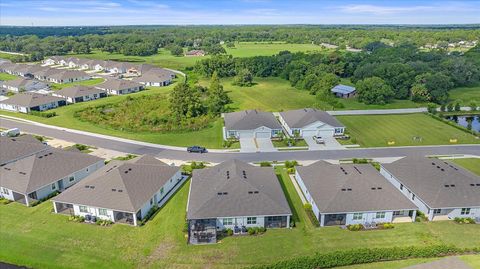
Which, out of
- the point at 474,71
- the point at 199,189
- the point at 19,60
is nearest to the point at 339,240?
the point at 199,189

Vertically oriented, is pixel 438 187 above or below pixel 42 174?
below

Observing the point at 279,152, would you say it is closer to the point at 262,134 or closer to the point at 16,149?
the point at 262,134

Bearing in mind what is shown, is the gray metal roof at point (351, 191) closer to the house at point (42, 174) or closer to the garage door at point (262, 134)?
the garage door at point (262, 134)

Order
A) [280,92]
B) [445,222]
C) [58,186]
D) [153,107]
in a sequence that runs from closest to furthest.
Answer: [445,222]
[58,186]
[153,107]
[280,92]

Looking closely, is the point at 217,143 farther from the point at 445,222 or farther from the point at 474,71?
the point at 474,71

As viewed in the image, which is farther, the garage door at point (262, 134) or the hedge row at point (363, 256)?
the garage door at point (262, 134)

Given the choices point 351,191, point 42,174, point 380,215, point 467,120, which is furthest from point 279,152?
point 467,120

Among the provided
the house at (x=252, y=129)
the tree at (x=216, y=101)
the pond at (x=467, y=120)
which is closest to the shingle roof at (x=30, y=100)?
the tree at (x=216, y=101)
